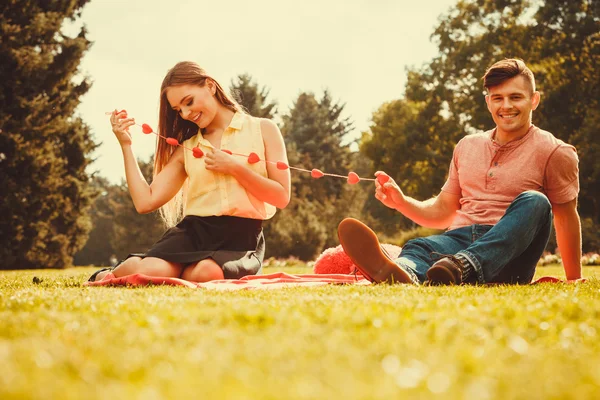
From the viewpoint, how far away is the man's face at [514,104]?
4.02 m

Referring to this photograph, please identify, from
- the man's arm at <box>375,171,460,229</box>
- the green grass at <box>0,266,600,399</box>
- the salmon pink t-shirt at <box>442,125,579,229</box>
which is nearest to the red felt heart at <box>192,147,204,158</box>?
the man's arm at <box>375,171,460,229</box>

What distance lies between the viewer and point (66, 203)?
1966 centimetres

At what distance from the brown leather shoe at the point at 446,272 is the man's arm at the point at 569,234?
1014 millimetres

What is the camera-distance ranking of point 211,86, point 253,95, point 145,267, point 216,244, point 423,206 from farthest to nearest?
point 253,95 → point 211,86 → point 216,244 → point 423,206 → point 145,267

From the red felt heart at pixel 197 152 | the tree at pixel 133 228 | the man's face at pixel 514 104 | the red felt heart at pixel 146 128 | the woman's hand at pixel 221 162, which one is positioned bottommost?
the tree at pixel 133 228

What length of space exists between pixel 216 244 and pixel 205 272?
0.38 metres

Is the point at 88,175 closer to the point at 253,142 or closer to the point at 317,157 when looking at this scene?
the point at 253,142

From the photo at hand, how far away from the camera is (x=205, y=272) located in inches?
164

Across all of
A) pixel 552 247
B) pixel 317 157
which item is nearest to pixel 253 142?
pixel 552 247

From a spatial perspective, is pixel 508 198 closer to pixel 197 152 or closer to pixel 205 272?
pixel 205 272

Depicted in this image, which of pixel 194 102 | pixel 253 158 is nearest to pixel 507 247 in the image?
pixel 253 158

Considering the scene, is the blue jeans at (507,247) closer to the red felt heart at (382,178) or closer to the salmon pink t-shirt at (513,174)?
the salmon pink t-shirt at (513,174)

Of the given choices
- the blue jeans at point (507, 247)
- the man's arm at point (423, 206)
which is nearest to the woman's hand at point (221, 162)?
the man's arm at point (423, 206)

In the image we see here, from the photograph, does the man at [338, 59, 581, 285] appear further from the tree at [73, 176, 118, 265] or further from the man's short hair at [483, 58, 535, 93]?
the tree at [73, 176, 118, 265]
